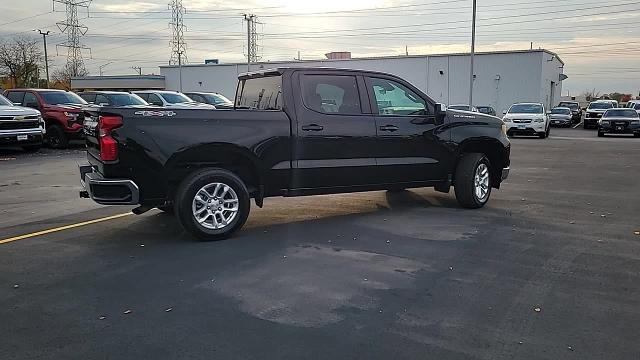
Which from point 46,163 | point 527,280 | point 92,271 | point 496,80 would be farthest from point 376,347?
point 496,80

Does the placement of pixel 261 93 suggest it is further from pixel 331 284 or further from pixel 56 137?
pixel 56 137

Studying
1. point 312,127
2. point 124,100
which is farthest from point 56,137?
point 312,127

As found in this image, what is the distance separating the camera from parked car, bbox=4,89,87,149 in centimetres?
1808

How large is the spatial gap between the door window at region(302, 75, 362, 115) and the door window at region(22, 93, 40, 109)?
14722 millimetres

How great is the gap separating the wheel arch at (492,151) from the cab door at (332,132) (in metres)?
1.76

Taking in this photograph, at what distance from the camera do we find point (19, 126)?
1620cm

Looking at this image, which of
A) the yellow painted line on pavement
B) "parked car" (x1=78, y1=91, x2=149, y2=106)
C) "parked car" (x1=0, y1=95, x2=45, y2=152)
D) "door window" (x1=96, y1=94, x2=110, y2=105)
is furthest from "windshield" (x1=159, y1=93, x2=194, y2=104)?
the yellow painted line on pavement

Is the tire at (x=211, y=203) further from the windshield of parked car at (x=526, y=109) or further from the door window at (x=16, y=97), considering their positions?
the windshield of parked car at (x=526, y=109)

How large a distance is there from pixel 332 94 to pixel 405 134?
1.21 metres

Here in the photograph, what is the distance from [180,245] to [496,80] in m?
45.1

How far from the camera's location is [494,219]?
7555 millimetres

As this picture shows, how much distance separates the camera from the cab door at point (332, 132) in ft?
22.5

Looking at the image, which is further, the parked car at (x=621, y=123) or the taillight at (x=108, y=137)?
the parked car at (x=621, y=123)

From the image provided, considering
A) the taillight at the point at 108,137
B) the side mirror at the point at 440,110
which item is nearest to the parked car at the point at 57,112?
the taillight at the point at 108,137
